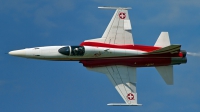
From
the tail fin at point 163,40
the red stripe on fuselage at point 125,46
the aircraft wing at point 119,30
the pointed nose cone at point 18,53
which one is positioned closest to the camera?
the pointed nose cone at point 18,53

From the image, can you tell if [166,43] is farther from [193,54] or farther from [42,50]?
[42,50]

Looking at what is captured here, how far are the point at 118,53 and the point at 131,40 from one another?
2.85 m

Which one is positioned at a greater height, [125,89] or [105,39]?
[105,39]

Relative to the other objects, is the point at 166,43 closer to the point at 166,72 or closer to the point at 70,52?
the point at 166,72

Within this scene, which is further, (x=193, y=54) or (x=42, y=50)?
(x=193, y=54)

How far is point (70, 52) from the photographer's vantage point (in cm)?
7762

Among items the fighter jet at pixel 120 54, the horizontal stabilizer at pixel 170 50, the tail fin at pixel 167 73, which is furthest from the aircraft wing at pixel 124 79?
the horizontal stabilizer at pixel 170 50

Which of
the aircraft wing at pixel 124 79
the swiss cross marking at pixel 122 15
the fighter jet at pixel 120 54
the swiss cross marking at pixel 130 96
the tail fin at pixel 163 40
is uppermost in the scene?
the swiss cross marking at pixel 122 15

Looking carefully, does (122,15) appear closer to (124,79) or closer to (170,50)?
(170,50)

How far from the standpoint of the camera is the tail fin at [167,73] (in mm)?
80438

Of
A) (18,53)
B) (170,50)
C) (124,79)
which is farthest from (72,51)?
(170,50)

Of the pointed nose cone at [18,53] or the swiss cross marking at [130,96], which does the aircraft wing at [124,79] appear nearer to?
the swiss cross marking at [130,96]

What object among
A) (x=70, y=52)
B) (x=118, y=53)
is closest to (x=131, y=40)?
(x=118, y=53)

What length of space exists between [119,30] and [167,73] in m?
7.57
